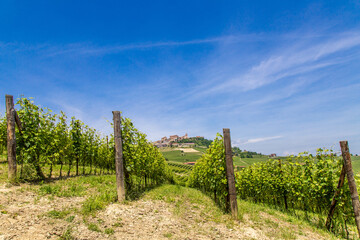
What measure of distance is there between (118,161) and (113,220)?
2.47 metres

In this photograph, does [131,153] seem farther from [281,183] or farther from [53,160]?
[281,183]

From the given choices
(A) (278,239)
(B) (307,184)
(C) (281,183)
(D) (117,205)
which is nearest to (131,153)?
(D) (117,205)

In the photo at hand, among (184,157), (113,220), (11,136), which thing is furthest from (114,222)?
(184,157)

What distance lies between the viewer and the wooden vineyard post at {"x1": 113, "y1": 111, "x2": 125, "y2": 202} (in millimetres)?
7376

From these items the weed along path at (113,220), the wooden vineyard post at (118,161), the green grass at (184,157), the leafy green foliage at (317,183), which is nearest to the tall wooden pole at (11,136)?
the weed along path at (113,220)

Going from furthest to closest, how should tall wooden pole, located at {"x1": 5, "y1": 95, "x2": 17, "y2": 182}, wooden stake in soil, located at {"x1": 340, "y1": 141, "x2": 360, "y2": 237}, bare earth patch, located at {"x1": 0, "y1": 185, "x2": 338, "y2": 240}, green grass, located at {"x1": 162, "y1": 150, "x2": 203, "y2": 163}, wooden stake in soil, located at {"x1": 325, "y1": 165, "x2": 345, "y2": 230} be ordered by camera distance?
1. green grass, located at {"x1": 162, "y1": 150, "x2": 203, "y2": 163}
2. tall wooden pole, located at {"x1": 5, "y1": 95, "x2": 17, "y2": 182}
3. wooden stake in soil, located at {"x1": 325, "y1": 165, "x2": 345, "y2": 230}
4. wooden stake in soil, located at {"x1": 340, "y1": 141, "x2": 360, "y2": 237}
5. bare earth patch, located at {"x1": 0, "y1": 185, "x2": 338, "y2": 240}

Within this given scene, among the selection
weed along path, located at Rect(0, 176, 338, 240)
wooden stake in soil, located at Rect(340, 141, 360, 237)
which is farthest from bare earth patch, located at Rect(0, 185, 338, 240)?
wooden stake in soil, located at Rect(340, 141, 360, 237)

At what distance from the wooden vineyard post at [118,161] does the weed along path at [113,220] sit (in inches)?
18.4

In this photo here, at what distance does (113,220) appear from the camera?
18.7 ft

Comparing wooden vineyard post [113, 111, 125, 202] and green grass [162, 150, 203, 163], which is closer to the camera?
wooden vineyard post [113, 111, 125, 202]

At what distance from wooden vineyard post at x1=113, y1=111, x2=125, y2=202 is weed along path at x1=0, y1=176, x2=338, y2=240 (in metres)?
0.47

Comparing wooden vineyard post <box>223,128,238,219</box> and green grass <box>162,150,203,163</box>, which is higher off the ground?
wooden vineyard post <box>223,128,238,219</box>

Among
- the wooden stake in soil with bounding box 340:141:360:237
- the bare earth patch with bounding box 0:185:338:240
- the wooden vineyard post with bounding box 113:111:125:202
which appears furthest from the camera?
the wooden vineyard post with bounding box 113:111:125:202

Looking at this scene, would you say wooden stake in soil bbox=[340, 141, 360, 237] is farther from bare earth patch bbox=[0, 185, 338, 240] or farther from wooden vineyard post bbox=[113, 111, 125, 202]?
wooden vineyard post bbox=[113, 111, 125, 202]
